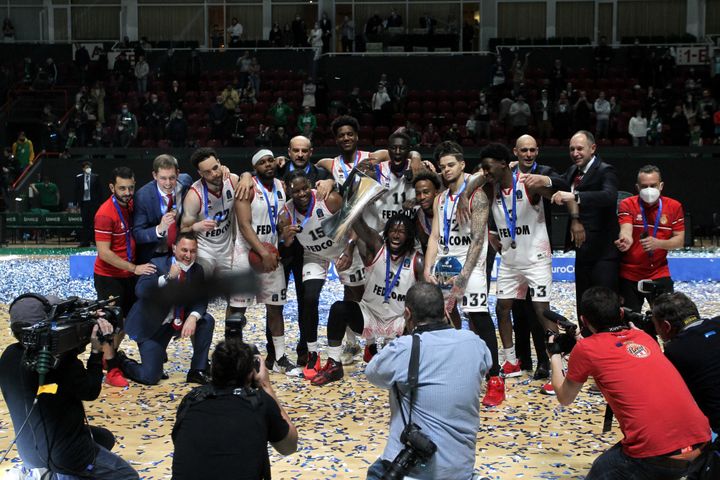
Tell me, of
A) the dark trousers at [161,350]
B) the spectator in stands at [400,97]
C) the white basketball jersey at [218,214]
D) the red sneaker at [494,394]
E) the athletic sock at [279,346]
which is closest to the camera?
the red sneaker at [494,394]

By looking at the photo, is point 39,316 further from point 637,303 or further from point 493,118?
point 493,118

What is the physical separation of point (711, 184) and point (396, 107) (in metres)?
7.66

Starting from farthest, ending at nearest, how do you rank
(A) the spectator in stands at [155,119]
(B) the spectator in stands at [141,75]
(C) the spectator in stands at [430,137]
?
(B) the spectator in stands at [141,75] < (A) the spectator in stands at [155,119] < (C) the spectator in stands at [430,137]

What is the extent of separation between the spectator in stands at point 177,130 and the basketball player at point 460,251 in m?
15.1

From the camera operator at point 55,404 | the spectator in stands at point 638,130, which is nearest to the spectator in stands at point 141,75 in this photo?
the spectator in stands at point 638,130

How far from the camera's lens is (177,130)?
71.7 feet

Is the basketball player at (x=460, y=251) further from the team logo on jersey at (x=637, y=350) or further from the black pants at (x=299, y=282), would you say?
the team logo on jersey at (x=637, y=350)

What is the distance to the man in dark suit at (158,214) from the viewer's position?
754 centimetres

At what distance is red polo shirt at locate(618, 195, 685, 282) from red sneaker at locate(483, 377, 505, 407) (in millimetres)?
1387

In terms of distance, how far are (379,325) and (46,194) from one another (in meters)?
15.4

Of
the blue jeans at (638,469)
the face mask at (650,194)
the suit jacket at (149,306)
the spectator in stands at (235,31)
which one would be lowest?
the blue jeans at (638,469)

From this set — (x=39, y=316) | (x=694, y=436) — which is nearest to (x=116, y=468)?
(x=39, y=316)

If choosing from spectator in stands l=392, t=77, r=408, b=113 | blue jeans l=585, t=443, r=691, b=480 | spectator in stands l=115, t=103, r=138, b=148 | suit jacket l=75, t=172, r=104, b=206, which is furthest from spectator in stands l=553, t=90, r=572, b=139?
blue jeans l=585, t=443, r=691, b=480

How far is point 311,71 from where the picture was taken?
25812 mm
